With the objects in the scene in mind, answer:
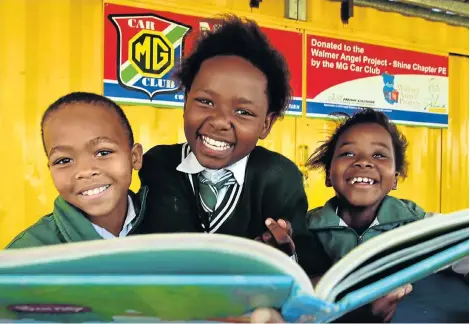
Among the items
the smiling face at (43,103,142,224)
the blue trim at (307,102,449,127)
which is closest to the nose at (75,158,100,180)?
the smiling face at (43,103,142,224)

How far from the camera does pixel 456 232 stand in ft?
1.63

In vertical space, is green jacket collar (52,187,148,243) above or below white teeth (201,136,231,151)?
below

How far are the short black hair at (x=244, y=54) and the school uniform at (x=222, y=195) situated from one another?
11 centimetres

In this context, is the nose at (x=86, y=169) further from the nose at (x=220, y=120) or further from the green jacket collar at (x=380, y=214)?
the green jacket collar at (x=380, y=214)

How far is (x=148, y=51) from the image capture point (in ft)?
3.15

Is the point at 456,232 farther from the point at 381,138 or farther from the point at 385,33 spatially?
the point at 385,33

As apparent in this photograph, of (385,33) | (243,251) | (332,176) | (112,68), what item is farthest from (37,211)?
(385,33)

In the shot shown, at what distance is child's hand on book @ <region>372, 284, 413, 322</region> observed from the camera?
71cm

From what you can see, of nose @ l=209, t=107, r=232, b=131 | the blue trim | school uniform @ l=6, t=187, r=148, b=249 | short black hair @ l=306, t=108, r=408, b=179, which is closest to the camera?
school uniform @ l=6, t=187, r=148, b=249

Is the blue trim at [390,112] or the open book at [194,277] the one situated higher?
the blue trim at [390,112]

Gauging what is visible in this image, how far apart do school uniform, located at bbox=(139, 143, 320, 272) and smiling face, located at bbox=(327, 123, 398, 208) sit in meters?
0.10

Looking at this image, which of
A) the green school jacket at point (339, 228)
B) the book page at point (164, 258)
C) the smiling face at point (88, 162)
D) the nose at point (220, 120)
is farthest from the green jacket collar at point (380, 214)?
the book page at point (164, 258)

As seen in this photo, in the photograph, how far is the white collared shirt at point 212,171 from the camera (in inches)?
31.0

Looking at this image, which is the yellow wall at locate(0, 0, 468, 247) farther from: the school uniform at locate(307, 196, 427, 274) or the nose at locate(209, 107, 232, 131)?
the nose at locate(209, 107, 232, 131)
